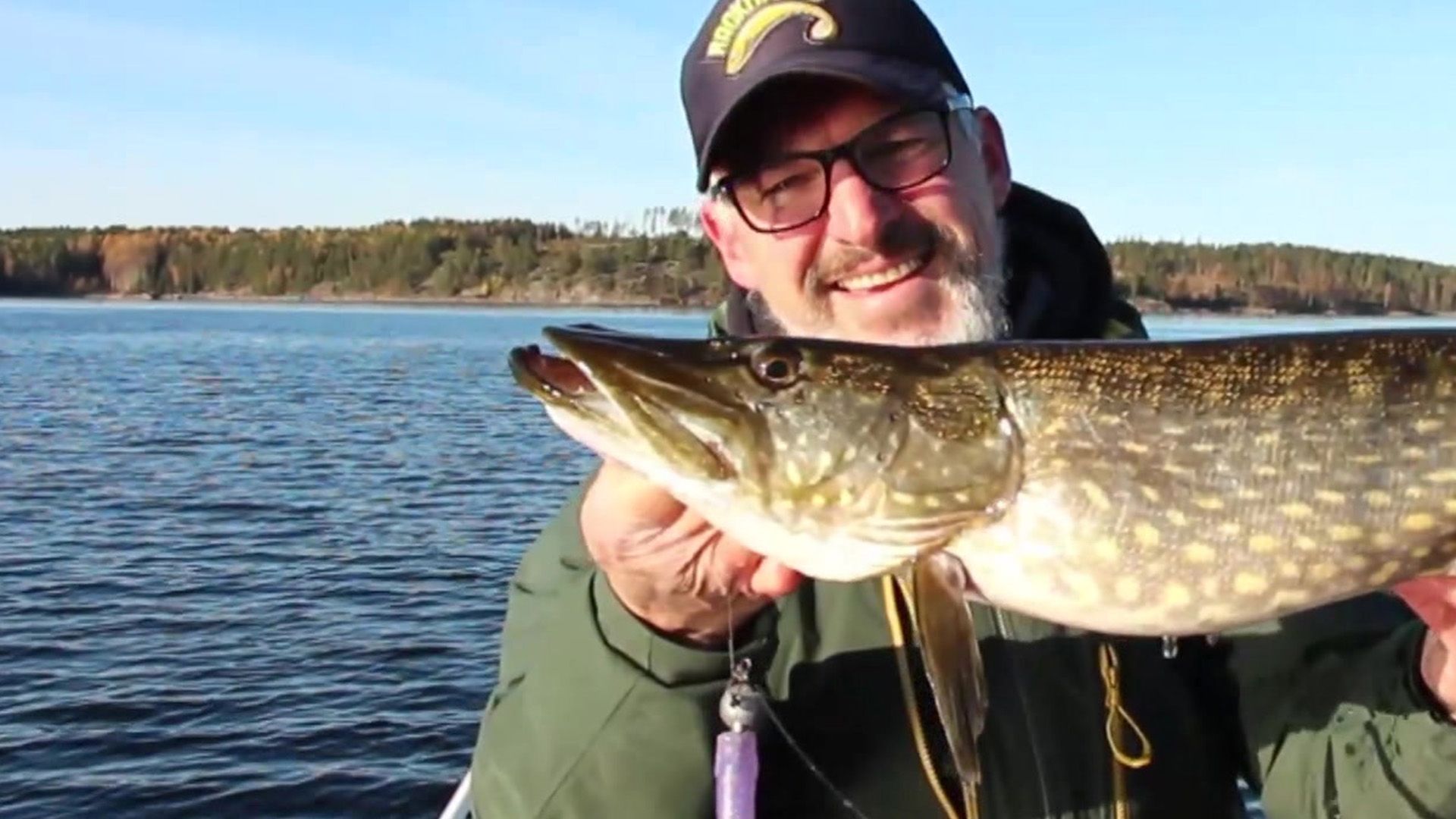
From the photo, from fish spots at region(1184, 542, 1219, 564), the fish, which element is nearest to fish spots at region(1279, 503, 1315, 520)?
the fish

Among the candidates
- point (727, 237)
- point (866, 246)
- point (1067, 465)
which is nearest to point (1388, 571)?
point (1067, 465)

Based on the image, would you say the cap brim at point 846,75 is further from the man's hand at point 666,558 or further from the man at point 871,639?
the man's hand at point 666,558

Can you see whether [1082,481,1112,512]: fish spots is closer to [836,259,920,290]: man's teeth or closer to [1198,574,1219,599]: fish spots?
[1198,574,1219,599]: fish spots

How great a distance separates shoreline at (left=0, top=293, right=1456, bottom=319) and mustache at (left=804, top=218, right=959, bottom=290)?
67.3 m

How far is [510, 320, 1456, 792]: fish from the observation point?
1923 millimetres

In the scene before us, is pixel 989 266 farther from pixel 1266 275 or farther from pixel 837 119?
pixel 1266 275

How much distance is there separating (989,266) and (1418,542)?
886 mm

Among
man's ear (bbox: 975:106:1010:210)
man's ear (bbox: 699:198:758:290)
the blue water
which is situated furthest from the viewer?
the blue water

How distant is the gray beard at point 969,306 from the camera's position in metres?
2.51

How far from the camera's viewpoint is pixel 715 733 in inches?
81.6

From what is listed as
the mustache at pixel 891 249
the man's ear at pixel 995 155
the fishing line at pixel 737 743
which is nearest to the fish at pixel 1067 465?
the fishing line at pixel 737 743

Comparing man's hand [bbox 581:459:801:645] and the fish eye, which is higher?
the fish eye

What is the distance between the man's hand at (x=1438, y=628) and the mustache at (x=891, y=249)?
36.1 inches

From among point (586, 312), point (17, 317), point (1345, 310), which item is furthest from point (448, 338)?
point (1345, 310)
